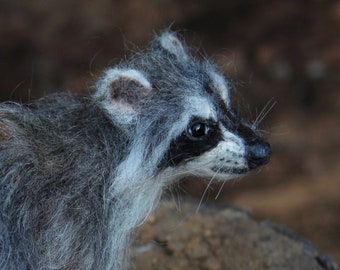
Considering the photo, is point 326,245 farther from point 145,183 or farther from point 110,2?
point 145,183

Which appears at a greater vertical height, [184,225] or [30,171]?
[30,171]

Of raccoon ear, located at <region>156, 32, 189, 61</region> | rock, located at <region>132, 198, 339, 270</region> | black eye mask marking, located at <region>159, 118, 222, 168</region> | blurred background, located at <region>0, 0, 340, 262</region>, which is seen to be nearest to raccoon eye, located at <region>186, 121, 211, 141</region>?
black eye mask marking, located at <region>159, 118, 222, 168</region>

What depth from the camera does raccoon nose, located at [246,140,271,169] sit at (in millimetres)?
3436

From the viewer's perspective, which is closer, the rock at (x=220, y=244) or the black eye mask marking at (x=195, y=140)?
the black eye mask marking at (x=195, y=140)

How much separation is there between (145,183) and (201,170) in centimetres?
27

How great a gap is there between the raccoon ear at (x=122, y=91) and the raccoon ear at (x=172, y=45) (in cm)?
35

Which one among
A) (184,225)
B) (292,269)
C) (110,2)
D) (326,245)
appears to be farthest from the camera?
(110,2)

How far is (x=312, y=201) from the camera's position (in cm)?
699

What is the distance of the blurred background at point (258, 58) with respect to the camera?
275 inches

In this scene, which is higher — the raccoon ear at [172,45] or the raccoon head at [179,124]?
the raccoon ear at [172,45]

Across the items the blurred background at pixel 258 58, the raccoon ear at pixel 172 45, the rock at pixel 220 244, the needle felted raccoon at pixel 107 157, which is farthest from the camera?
the blurred background at pixel 258 58

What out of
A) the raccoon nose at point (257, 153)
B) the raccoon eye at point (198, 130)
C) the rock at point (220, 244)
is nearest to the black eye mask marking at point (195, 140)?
the raccoon eye at point (198, 130)

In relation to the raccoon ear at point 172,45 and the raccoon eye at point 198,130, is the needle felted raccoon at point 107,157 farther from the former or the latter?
the raccoon ear at point 172,45

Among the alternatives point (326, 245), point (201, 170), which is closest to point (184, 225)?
point (201, 170)
